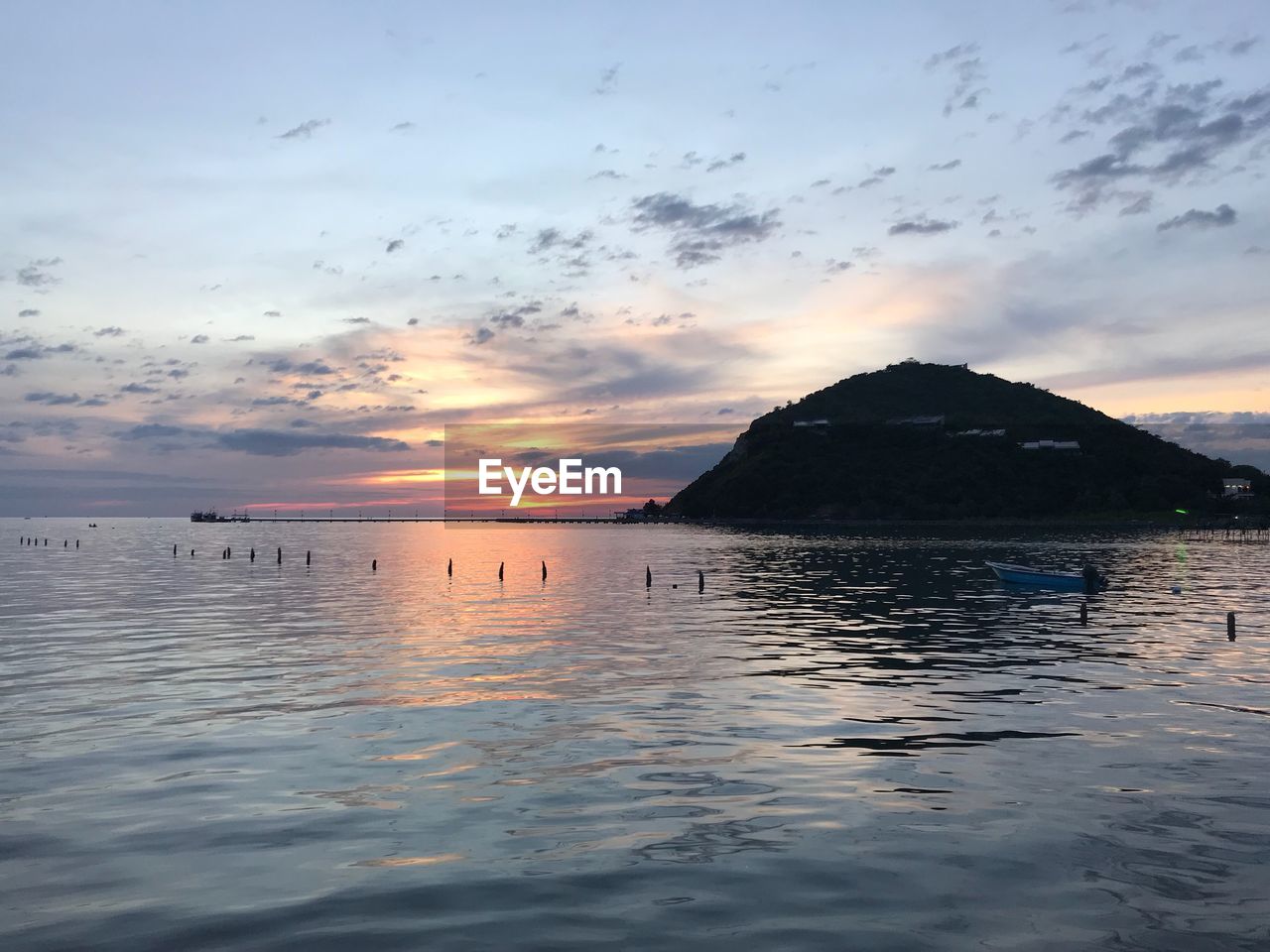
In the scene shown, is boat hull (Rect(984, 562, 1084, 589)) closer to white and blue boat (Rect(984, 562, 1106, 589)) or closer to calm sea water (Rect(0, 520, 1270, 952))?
white and blue boat (Rect(984, 562, 1106, 589))

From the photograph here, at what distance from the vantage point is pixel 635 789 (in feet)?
62.1

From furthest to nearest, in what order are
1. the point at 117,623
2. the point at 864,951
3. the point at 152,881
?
the point at 117,623 < the point at 152,881 < the point at 864,951

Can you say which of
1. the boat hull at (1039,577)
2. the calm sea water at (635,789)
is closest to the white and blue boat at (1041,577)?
the boat hull at (1039,577)

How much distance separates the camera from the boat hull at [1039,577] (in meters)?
68.6

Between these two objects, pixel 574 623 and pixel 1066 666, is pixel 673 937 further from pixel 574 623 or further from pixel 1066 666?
pixel 574 623

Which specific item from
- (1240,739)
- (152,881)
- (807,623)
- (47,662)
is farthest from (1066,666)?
(47,662)

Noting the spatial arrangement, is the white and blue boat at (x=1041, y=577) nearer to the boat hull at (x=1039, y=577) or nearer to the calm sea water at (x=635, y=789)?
the boat hull at (x=1039, y=577)

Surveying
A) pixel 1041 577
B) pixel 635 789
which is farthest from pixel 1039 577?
pixel 635 789

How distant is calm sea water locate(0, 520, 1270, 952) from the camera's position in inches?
501

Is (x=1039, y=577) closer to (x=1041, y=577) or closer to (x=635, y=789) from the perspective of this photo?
(x=1041, y=577)

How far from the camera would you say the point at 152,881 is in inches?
549

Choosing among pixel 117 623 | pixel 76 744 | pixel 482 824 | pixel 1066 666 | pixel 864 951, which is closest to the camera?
pixel 864 951

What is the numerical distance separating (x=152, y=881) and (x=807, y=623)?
3880 cm

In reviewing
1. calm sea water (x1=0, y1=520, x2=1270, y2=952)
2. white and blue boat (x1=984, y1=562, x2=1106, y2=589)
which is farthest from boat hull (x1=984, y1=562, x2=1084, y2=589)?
calm sea water (x1=0, y1=520, x2=1270, y2=952)
